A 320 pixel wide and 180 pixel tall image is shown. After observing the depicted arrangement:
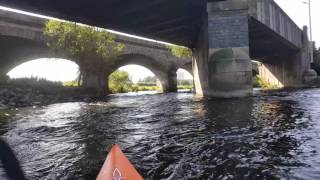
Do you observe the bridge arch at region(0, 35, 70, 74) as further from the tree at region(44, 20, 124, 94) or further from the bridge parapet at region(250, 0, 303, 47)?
the bridge parapet at region(250, 0, 303, 47)

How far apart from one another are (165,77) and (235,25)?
46.0 metres

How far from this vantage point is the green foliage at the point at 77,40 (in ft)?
122

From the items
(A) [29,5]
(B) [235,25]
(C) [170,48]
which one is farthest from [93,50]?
(C) [170,48]

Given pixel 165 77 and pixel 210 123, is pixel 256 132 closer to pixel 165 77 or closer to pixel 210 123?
pixel 210 123

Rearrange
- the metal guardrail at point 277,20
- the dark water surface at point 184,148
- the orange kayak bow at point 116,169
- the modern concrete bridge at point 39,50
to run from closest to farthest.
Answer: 1. the orange kayak bow at point 116,169
2. the dark water surface at point 184,148
3. the metal guardrail at point 277,20
4. the modern concrete bridge at point 39,50

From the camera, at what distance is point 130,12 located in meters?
26.9

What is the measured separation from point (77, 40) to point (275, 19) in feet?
74.4

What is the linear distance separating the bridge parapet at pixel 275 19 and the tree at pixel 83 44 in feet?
61.9

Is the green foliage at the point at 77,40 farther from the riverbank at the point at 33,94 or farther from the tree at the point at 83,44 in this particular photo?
the riverbank at the point at 33,94

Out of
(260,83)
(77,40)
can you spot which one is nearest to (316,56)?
(260,83)

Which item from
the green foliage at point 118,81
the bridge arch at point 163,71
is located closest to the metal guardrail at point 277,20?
the bridge arch at point 163,71

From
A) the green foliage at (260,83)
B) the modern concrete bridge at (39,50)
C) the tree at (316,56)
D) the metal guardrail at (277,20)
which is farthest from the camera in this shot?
Result: the tree at (316,56)

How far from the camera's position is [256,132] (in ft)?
33.1

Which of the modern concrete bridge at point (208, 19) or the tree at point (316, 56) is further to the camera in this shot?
the tree at point (316, 56)
